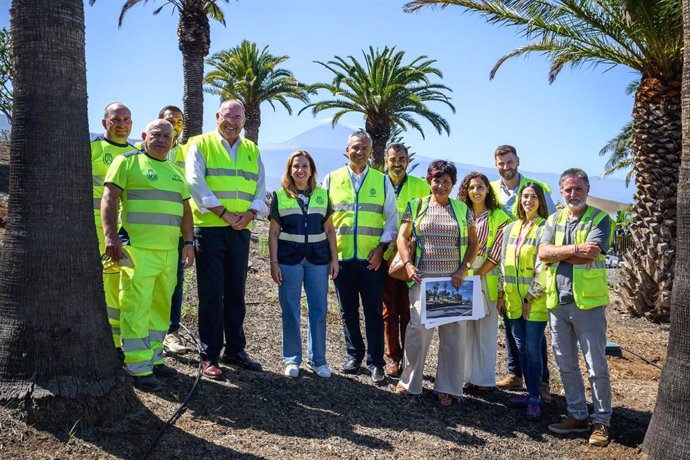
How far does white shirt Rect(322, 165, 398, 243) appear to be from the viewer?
5.68 metres

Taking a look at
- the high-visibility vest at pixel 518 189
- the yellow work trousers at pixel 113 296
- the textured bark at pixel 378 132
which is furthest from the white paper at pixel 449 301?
the textured bark at pixel 378 132

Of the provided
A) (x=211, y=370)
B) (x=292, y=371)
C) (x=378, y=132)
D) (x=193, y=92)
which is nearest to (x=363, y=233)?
(x=292, y=371)

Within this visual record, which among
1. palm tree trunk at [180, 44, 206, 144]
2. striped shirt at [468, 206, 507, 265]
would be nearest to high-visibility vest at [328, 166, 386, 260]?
striped shirt at [468, 206, 507, 265]

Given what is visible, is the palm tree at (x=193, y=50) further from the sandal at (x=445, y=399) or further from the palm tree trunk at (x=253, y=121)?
the sandal at (x=445, y=399)

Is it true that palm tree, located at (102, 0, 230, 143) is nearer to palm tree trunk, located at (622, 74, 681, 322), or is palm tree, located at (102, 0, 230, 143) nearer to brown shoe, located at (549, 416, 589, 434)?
palm tree trunk, located at (622, 74, 681, 322)

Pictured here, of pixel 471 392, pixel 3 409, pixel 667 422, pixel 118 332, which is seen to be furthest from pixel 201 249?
pixel 667 422

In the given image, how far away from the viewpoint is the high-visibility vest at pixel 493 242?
5.56 meters

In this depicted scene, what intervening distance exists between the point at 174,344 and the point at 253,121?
74.9 ft

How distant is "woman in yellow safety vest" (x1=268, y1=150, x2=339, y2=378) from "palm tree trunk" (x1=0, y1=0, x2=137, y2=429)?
6.25ft

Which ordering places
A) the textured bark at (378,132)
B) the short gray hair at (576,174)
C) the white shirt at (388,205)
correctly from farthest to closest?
the textured bark at (378,132) → the white shirt at (388,205) → the short gray hair at (576,174)

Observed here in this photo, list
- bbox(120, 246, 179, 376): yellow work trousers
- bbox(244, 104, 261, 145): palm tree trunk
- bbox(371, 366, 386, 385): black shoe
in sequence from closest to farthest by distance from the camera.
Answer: bbox(120, 246, 179, 376): yellow work trousers
bbox(371, 366, 386, 385): black shoe
bbox(244, 104, 261, 145): palm tree trunk

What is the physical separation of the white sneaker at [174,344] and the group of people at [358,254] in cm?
2

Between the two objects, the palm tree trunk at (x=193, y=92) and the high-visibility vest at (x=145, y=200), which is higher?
the palm tree trunk at (x=193, y=92)

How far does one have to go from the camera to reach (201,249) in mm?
5051
